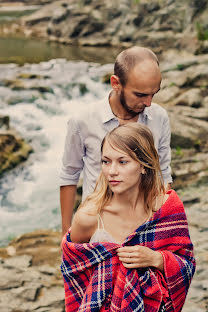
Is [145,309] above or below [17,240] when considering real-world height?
above

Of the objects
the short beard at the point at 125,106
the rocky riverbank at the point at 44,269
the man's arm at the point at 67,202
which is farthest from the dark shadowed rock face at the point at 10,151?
the short beard at the point at 125,106

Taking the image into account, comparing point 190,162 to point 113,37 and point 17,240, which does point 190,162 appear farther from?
point 113,37

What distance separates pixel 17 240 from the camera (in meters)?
6.46

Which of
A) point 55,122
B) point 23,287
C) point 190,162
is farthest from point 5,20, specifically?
point 23,287

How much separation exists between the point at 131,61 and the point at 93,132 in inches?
18.2

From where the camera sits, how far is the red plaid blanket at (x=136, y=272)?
2209mm

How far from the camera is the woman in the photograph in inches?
87.2

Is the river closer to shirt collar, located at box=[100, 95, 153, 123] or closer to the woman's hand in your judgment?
shirt collar, located at box=[100, 95, 153, 123]

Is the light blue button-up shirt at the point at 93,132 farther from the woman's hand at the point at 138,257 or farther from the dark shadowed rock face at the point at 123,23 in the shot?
the dark shadowed rock face at the point at 123,23

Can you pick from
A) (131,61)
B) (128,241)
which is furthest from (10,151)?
(128,241)

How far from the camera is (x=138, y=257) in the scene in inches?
86.1

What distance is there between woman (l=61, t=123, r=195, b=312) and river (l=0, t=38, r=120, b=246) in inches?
185

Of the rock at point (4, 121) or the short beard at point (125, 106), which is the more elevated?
the short beard at point (125, 106)

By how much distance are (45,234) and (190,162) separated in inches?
90.0
